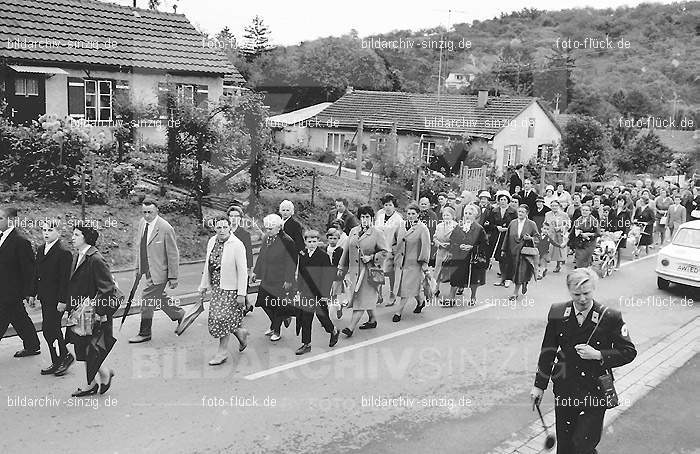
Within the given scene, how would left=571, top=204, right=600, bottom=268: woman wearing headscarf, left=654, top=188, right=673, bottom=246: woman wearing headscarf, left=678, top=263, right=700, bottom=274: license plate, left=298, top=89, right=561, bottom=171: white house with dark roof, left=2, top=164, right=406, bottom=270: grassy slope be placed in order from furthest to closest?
left=298, top=89, right=561, bottom=171: white house with dark roof
left=654, top=188, right=673, bottom=246: woman wearing headscarf
left=571, top=204, right=600, bottom=268: woman wearing headscarf
left=2, top=164, right=406, bottom=270: grassy slope
left=678, top=263, right=700, bottom=274: license plate

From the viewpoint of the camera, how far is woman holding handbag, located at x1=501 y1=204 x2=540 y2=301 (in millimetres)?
12930

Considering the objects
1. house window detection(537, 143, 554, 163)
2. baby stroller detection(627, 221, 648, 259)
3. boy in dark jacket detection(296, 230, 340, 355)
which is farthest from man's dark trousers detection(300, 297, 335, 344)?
house window detection(537, 143, 554, 163)

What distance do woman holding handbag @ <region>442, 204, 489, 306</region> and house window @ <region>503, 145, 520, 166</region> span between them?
86.3ft

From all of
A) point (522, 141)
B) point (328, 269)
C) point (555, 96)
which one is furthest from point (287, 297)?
point (555, 96)

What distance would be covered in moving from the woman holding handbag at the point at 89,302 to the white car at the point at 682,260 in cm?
1057

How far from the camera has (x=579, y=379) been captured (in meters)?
5.60

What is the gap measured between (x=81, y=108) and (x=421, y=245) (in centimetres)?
1367

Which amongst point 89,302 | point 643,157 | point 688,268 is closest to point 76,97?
point 89,302

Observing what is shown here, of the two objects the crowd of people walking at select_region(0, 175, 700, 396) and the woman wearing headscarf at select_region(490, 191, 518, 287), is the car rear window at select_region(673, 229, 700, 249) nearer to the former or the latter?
the crowd of people walking at select_region(0, 175, 700, 396)

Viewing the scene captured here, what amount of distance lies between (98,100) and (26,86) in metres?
2.15

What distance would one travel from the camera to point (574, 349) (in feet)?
18.3

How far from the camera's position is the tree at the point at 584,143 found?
38.9 metres

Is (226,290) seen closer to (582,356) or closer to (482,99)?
(582,356)

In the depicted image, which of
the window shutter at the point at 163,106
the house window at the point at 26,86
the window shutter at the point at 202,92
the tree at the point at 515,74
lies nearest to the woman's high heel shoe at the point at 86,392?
the window shutter at the point at 163,106
